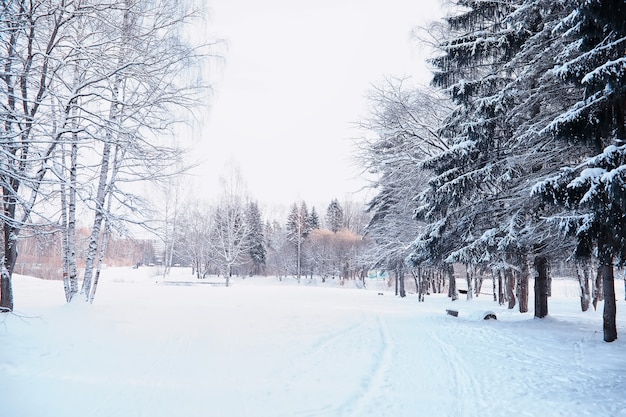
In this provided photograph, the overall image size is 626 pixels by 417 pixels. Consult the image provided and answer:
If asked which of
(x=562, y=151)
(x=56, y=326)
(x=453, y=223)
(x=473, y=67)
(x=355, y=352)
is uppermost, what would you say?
(x=473, y=67)

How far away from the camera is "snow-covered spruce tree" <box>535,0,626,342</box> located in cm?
573

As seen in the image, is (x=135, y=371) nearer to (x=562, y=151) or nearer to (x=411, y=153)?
(x=562, y=151)

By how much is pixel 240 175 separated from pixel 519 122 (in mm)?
26893

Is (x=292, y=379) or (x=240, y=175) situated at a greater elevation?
(x=240, y=175)

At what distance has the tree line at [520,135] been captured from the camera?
20.7 feet

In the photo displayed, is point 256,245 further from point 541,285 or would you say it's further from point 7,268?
point 7,268

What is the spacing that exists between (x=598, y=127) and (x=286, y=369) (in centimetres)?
706

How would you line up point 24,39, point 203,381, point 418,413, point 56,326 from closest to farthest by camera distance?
point 418,413, point 203,381, point 24,39, point 56,326

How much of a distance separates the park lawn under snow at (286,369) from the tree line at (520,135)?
2.22 meters

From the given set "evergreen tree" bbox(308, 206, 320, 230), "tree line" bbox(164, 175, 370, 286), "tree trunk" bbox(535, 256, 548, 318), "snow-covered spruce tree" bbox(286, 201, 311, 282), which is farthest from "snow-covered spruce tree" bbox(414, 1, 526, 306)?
"evergreen tree" bbox(308, 206, 320, 230)

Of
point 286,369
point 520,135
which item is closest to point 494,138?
point 520,135

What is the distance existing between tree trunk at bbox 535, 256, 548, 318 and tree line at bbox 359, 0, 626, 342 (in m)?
0.03

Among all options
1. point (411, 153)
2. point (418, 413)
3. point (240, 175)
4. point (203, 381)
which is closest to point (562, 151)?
point (411, 153)

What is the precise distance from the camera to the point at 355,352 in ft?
25.4
